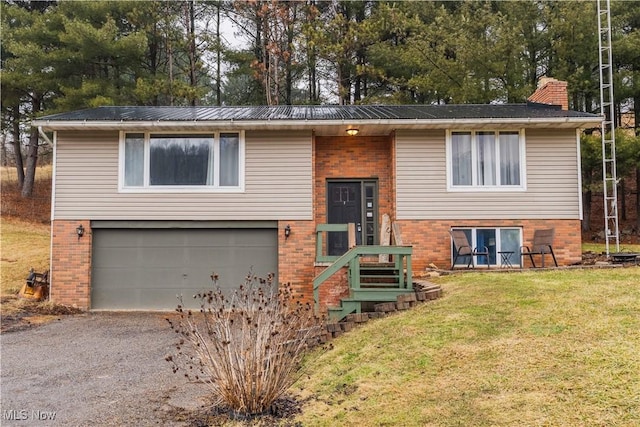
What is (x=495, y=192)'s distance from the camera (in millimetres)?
10656

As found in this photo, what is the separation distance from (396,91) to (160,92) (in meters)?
10.1

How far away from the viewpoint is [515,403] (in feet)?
12.8

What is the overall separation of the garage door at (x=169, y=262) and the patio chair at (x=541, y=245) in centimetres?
566

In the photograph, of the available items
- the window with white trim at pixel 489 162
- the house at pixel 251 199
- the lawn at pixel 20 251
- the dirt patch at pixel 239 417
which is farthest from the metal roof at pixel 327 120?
the dirt patch at pixel 239 417

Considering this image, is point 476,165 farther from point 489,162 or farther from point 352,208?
point 352,208

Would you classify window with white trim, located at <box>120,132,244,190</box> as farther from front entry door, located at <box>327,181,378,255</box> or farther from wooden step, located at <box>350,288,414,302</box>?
wooden step, located at <box>350,288,414,302</box>

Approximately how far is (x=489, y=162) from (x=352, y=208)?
336cm

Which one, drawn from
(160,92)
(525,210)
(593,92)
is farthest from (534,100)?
(160,92)

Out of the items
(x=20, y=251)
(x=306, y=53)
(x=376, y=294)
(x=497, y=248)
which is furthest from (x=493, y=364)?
(x=306, y=53)

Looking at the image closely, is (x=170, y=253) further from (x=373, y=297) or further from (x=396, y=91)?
(x=396, y=91)

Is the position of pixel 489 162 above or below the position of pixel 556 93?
Result: below

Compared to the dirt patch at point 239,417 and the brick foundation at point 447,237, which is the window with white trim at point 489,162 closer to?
the brick foundation at point 447,237

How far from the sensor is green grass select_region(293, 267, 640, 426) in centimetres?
384

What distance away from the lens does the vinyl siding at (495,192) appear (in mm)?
10633
